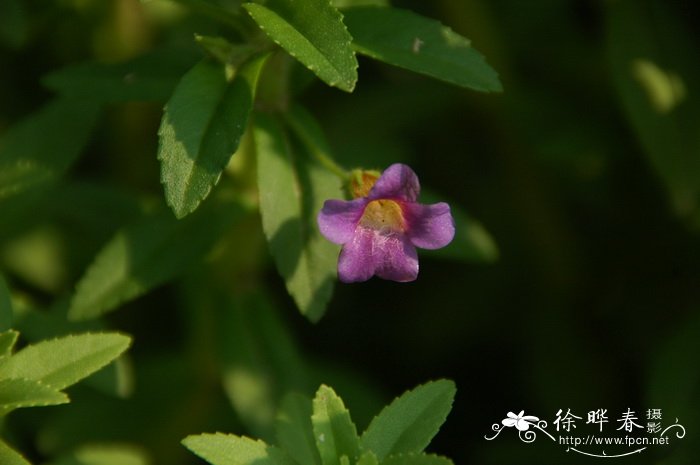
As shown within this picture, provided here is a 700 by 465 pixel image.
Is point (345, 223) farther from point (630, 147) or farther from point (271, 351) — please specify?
point (630, 147)

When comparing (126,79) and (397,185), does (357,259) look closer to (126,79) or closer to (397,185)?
A: (397,185)

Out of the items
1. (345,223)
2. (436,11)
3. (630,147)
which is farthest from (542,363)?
(345,223)

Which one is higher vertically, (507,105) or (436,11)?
(436,11)

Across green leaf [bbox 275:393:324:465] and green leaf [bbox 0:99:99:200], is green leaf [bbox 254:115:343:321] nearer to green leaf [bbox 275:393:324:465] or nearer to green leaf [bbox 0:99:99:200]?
green leaf [bbox 275:393:324:465]

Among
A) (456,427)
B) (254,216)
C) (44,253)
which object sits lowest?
(456,427)

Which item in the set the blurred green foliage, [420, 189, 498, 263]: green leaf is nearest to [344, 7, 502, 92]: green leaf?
the blurred green foliage

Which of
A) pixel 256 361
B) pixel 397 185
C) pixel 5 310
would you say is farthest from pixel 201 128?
pixel 256 361

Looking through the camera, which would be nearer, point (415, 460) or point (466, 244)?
point (415, 460)
